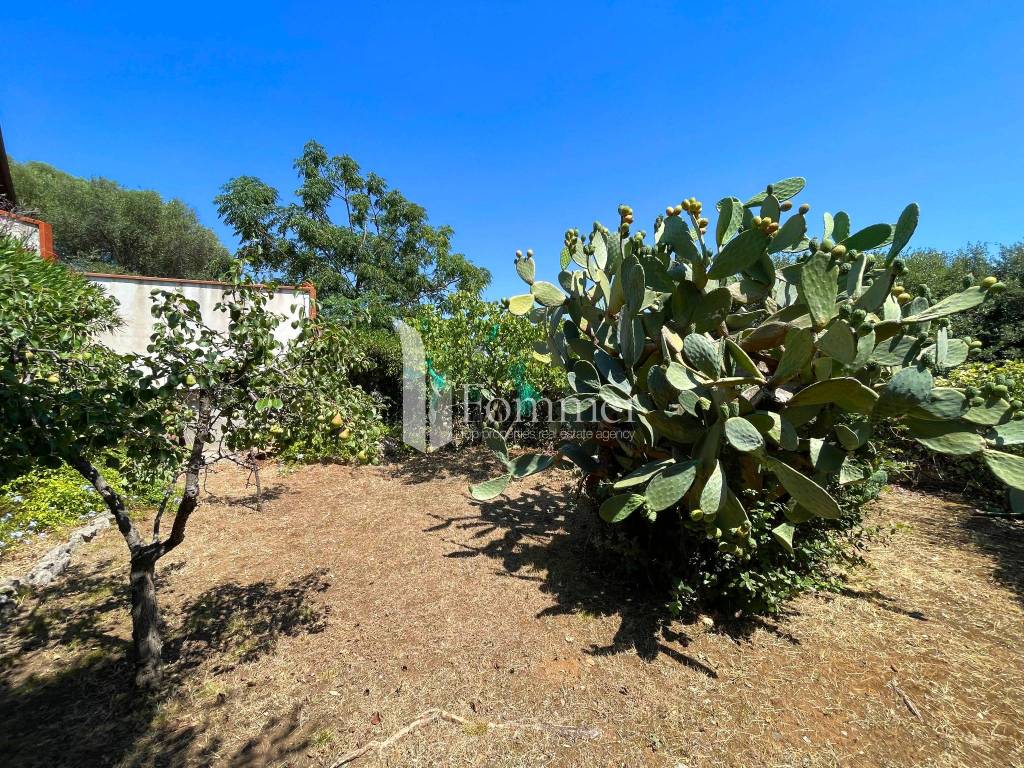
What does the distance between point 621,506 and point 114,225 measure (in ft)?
73.6

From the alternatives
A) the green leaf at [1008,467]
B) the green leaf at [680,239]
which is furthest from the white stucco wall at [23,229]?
the green leaf at [1008,467]

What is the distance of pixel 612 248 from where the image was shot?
284cm

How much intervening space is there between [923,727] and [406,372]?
6446 millimetres

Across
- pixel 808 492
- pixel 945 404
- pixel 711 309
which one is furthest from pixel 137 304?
pixel 945 404

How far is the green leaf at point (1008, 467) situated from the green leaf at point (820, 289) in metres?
0.98

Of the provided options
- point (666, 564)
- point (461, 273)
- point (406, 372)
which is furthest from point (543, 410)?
point (461, 273)

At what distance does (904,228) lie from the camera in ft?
7.11

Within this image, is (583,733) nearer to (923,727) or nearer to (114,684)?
(923,727)

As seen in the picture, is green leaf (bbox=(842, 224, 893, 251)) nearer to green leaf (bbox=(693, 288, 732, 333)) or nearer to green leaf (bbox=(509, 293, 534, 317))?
green leaf (bbox=(693, 288, 732, 333))

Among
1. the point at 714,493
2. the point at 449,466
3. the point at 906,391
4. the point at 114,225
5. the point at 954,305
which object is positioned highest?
the point at 114,225

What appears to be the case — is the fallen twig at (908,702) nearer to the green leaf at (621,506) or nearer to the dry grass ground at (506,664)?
the dry grass ground at (506,664)

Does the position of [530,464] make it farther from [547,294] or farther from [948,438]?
[948,438]

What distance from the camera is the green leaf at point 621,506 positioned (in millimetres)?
2273

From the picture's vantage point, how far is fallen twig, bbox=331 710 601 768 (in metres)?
1.83
